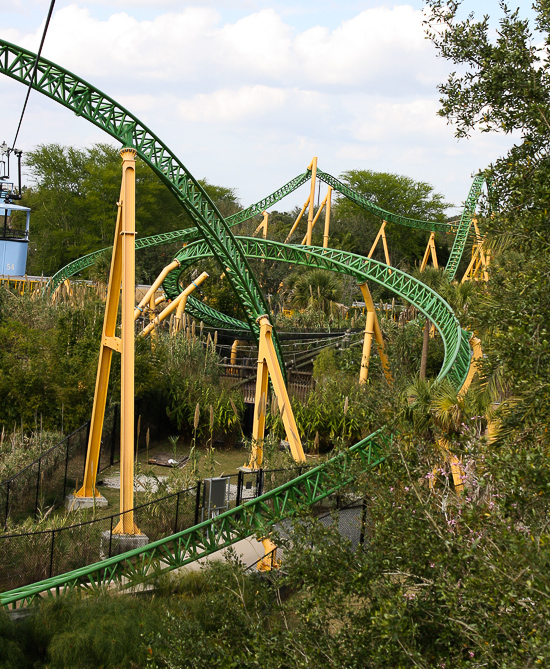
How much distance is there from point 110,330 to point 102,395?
3.17 feet

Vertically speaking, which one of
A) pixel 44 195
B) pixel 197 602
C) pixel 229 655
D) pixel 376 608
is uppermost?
pixel 44 195

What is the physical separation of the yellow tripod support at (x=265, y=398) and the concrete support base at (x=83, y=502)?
8.39ft

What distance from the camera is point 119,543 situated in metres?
8.16

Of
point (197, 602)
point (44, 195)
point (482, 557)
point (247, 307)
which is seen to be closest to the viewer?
point (482, 557)

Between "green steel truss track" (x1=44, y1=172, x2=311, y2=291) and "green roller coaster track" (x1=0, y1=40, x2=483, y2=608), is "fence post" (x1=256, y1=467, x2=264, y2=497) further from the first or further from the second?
"green steel truss track" (x1=44, y1=172, x2=311, y2=291)

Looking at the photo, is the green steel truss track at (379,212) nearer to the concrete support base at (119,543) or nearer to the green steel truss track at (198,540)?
the green steel truss track at (198,540)

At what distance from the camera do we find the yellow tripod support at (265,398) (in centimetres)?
1034

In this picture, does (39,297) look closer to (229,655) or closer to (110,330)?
(110,330)

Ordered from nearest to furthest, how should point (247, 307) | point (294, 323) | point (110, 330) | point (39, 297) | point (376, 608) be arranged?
point (376, 608)
point (110, 330)
point (247, 307)
point (39, 297)
point (294, 323)

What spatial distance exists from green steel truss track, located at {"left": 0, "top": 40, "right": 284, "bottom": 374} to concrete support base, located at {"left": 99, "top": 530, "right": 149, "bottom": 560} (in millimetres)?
4571

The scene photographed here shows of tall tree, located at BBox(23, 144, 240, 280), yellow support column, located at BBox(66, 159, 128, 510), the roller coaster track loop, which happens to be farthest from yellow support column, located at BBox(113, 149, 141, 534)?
tall tree, located at BBox(23, 144, 240, 280)

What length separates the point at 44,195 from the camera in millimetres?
47938

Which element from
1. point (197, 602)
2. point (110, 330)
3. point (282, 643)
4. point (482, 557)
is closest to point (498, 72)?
point (482, 557)

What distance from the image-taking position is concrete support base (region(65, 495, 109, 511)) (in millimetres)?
9883
